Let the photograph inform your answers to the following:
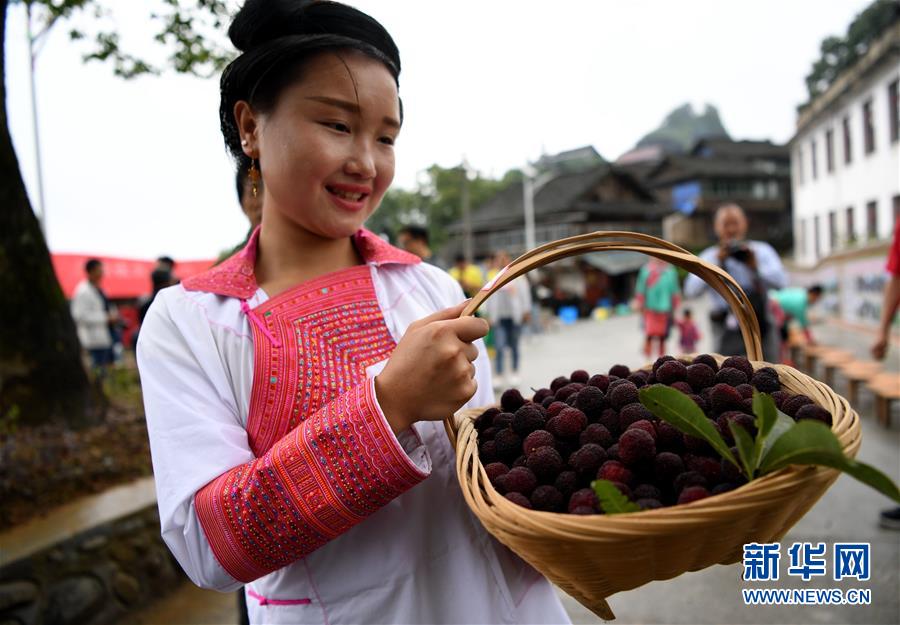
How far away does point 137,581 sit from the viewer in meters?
3.20

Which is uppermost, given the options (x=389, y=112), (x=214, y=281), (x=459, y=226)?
(x=459, y=226)

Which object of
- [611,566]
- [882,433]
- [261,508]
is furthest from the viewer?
[882,433]

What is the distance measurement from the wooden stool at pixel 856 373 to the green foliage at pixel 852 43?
13.7 metres

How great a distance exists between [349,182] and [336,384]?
386 mm

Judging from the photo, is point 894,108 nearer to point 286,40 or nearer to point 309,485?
point 286,40

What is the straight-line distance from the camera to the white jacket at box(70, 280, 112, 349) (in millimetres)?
7336

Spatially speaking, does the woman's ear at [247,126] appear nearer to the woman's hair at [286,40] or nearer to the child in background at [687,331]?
the woman's hair at [286,40]

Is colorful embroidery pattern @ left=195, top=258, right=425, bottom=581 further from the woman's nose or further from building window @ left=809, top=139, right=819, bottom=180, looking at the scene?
building window @ left=809, top=139, right=819, bottom=180

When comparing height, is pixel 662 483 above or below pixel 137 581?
above

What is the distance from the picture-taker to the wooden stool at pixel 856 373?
615 centimetres

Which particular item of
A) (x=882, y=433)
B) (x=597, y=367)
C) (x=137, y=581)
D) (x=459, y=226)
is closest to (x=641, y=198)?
(x=459, y=226)

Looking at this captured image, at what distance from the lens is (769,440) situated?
936 mm

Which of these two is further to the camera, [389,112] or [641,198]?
[641,198]

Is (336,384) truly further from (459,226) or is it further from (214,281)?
(459,226)
